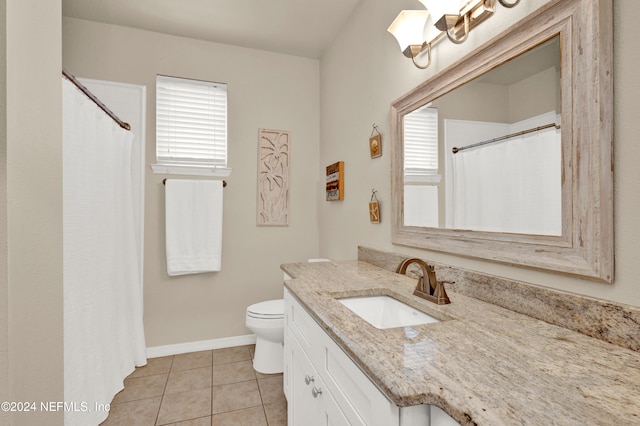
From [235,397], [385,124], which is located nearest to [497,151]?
[385,124]

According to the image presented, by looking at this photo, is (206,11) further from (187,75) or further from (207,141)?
(207,141)

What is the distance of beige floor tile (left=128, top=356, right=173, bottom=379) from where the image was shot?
2.29 metres

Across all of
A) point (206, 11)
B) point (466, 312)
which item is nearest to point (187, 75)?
point (206, 11)

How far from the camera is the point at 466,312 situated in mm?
1009

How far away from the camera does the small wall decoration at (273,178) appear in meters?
2.85

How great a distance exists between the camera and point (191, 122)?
8.70ft

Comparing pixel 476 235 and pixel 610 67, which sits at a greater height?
pixel 610 67

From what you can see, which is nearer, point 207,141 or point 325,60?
point 207,141

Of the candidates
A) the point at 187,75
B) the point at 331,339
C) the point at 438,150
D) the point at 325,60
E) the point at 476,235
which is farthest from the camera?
the point at 325,60

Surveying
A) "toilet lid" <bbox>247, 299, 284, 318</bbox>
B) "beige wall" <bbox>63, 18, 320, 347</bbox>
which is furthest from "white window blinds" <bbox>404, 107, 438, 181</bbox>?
"beige wall" <bbox>63, 18, 320, 347</bbox>

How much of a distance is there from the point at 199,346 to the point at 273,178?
160cm

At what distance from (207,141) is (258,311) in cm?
151

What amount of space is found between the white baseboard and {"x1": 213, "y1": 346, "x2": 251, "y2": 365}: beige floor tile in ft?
0.16

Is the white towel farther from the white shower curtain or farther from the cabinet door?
the cabinet door
